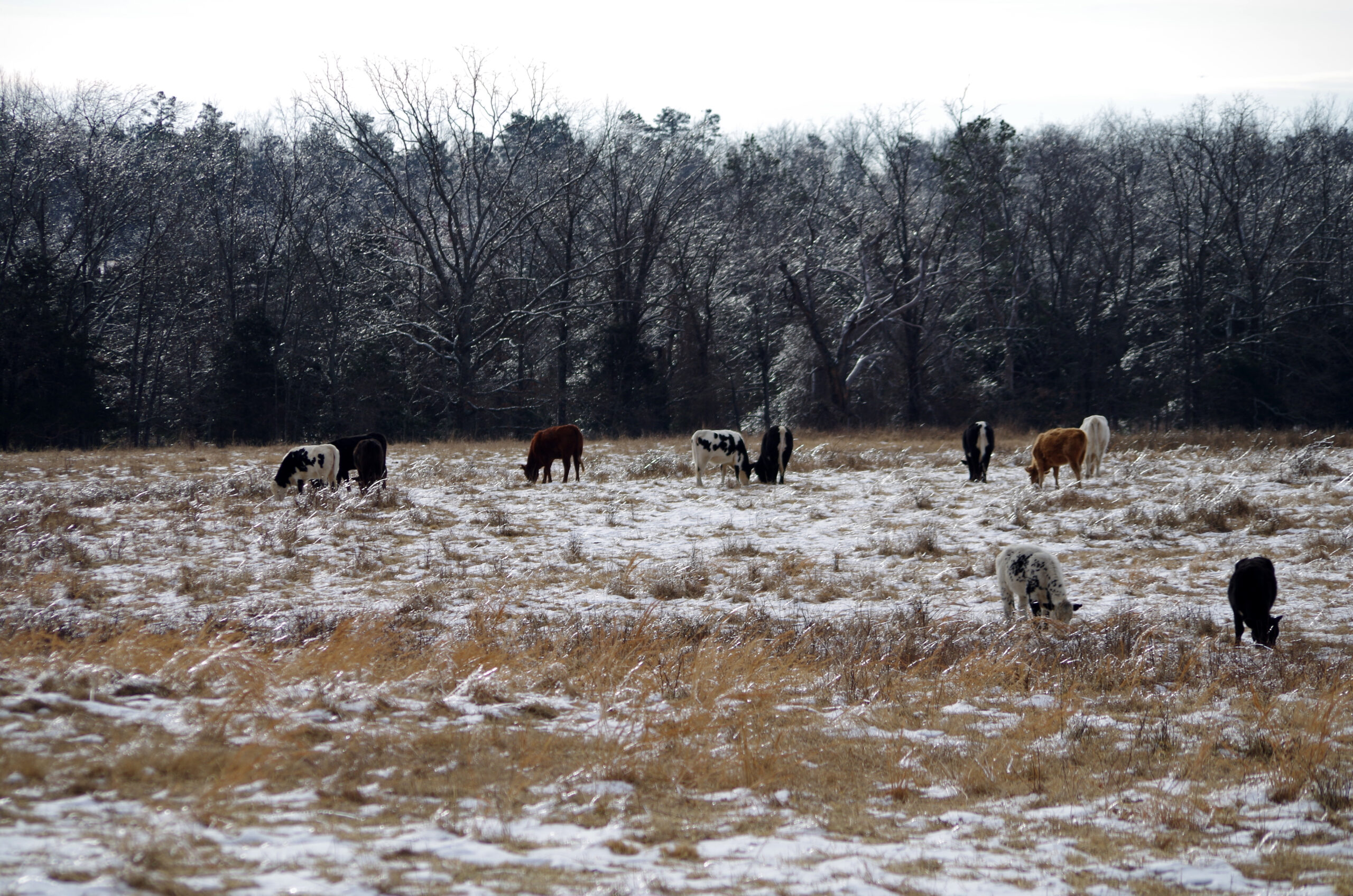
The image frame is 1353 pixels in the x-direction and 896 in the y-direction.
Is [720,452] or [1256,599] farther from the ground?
[720,452]

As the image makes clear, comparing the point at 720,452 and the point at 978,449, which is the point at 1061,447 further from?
the point at 720,452

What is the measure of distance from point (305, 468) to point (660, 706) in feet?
40.9

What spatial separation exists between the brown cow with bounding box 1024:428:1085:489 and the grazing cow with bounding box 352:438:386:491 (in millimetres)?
12038

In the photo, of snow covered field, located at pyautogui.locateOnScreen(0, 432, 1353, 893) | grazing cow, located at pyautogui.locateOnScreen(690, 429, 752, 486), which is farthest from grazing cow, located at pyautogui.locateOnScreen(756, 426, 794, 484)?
snow covered field, located at pyautogui.locateOnScreen(0, 432, 1353, 893)

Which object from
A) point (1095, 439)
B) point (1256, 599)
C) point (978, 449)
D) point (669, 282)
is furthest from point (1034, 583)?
point (669, 282)

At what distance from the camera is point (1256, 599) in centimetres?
875

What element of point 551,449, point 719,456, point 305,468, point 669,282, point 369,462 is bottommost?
point 305,468

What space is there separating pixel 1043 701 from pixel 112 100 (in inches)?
1775

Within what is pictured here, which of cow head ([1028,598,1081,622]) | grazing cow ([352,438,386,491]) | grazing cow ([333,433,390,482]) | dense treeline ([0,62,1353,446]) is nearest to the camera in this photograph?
cow head ([1028,598,1081,622])

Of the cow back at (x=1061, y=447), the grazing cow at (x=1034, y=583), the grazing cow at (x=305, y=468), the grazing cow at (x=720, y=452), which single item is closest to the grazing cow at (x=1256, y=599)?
the grazing cow at (x=1034, y=583)

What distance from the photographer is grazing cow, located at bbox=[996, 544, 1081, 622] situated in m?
9.34

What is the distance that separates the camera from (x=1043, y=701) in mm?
7250

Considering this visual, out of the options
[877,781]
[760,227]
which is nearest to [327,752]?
[877,781]

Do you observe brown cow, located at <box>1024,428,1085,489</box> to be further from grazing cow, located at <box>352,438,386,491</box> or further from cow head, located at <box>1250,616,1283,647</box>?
grazing cow, located at <box>352,438,386,491</box>
